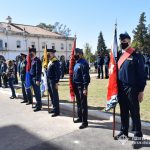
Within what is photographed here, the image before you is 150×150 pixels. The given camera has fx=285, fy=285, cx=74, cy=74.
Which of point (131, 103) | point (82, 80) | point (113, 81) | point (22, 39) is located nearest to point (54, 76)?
point (82, 80)

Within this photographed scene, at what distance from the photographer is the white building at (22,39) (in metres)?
57.2

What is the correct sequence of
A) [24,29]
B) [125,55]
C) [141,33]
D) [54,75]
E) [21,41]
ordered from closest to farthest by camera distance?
1. [125,55]
2. [54,75]
3. [21,41]
4. [24,29]
5. [141,33]

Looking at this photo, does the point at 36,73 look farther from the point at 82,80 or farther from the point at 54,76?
the point at 82,80

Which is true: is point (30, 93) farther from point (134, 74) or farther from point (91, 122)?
point (134, 74)

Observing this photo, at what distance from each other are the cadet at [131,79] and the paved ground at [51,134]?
75 cm

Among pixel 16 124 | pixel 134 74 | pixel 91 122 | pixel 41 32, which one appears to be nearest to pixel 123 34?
pixel 134 74

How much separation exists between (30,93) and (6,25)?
51288 millimetres

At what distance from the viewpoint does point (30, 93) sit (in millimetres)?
11258

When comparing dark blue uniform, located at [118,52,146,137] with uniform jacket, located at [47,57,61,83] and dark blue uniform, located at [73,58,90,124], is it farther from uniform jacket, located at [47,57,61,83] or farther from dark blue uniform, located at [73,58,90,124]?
uniform jacket, located at [47,57,61,83]

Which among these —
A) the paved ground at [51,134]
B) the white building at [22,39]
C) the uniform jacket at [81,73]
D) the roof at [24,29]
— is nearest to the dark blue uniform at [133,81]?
the paved ground at [51,134]

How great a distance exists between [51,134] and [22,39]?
5498 centimetres

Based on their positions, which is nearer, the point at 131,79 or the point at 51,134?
the point at 131,79

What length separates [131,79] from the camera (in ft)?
19.3

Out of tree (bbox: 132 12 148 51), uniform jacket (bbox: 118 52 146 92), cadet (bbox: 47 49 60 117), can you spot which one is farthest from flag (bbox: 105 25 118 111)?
tree (bbox: 132 12 148 51)
